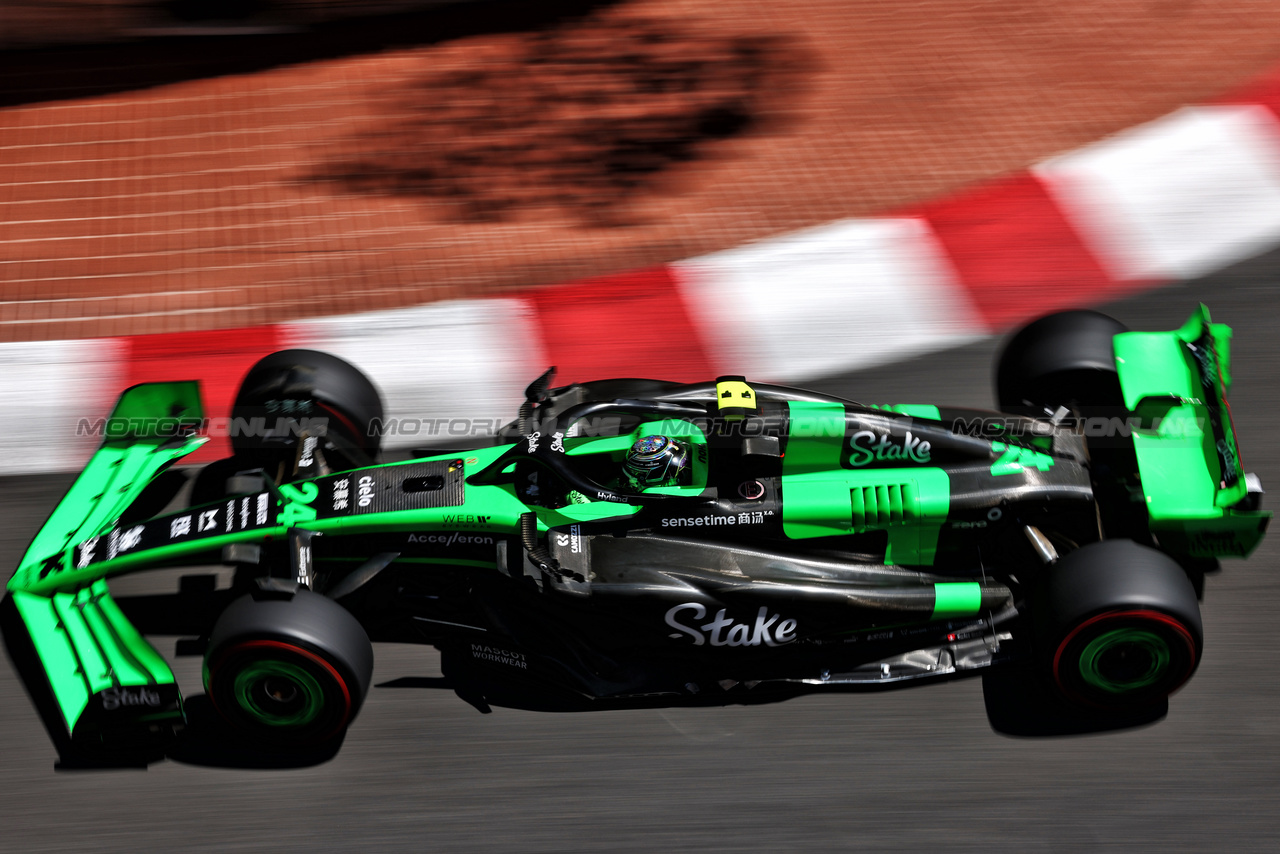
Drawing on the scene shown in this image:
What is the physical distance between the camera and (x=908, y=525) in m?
4.46

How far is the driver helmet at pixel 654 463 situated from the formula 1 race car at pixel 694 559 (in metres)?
0.01

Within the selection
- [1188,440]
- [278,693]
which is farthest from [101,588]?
[1188,440]

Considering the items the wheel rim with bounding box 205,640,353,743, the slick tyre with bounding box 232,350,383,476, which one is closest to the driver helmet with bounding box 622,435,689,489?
the wheel rim with bounding box 205,640,353,743

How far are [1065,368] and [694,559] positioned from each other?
1.88 metres

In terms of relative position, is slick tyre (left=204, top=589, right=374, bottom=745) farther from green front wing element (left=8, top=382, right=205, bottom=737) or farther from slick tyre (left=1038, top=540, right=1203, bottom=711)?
slick tyre (left=1038, top=540, right=1203, bottom=711)

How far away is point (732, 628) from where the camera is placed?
430 centimetres

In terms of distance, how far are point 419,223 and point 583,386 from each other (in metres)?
2.76

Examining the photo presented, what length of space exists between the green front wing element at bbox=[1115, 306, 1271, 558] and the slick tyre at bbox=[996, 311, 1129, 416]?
0.11m

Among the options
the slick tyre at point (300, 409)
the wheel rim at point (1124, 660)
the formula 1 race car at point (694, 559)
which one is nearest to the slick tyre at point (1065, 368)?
the formula 1 race car at point (694, 559)

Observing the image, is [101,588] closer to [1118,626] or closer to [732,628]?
[732,628]

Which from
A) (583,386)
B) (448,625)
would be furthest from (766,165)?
(448,625)

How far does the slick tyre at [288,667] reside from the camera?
4055mm

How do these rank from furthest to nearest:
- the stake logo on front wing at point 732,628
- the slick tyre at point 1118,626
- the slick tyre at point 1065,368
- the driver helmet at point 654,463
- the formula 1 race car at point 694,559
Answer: the slick tyre at point 1065,368 → the driver helmet at point 654,463 → the stake logo on front wing at point 732,628 → the formula 1 race car at point 694,559 → the slick tyre at point 1118,626

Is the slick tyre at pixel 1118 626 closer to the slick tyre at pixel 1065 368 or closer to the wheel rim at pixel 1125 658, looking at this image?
the wheel rim at pixel 1125 658
